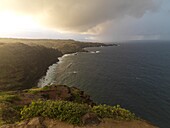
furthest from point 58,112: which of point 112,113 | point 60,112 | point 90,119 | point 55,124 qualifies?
point 112,113

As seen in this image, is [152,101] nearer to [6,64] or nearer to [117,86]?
[117,86]

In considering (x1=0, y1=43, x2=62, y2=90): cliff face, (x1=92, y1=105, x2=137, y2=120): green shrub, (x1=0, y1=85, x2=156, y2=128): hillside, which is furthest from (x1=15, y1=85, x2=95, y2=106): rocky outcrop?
(x1=0, y1=43, x2=62, y2=90): cliff face

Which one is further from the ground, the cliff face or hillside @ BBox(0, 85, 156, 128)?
hillside @ BBox(0, 85, 156, 128)

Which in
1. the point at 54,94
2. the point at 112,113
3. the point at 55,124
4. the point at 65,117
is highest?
the point at 65,117

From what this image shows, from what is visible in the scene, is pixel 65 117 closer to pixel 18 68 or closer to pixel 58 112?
pixel 58 112

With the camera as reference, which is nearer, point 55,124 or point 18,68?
point 55,124

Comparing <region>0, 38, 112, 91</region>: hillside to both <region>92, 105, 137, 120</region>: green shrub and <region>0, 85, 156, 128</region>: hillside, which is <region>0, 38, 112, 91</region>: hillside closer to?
<region>0, 85, 156, 128</region>: hillside

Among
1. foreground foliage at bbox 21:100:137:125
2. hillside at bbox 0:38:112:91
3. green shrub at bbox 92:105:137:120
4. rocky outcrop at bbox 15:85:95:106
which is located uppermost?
foreground foliage at bbox 21:100:137:125

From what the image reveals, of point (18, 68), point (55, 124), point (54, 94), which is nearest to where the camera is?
point (55, 124)

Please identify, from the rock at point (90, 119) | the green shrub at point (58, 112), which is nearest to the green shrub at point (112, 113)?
the rock at point (90, 119)
